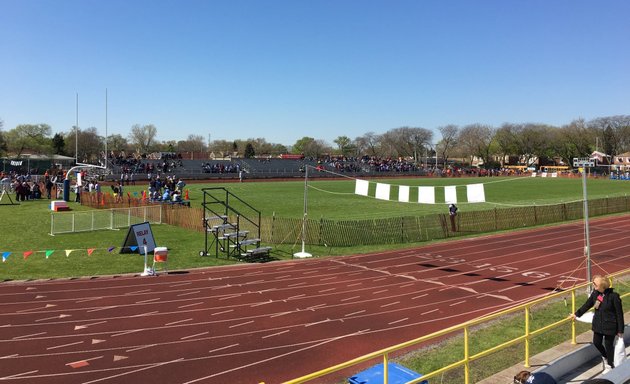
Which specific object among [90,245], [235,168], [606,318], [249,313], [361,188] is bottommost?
[249,313]

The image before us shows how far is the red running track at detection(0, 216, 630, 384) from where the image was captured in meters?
9.80

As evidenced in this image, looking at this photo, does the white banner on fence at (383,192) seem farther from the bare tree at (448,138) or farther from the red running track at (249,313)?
the bare tree at (448,138)

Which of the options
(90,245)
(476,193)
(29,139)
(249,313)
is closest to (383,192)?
(476,193)

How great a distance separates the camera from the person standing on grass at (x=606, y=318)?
8.01m

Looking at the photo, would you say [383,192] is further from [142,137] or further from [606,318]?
[142,137]

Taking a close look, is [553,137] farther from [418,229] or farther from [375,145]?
[418,229]

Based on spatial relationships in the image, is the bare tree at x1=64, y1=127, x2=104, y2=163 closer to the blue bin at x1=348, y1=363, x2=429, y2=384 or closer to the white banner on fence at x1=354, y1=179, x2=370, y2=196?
the white banner on fence at x1=354, y1=179, x2=370, y2=196

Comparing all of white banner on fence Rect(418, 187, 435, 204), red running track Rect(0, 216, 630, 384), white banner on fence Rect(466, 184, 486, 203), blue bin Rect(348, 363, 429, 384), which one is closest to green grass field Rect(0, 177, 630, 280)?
red running track Rect(0, 216, 630, 384)

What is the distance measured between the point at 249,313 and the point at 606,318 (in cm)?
859

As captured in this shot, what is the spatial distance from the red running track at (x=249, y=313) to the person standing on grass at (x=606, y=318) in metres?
4.43

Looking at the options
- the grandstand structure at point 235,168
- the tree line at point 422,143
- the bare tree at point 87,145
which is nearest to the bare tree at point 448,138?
the tree line at point 422,143

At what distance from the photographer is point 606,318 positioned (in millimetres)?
8094

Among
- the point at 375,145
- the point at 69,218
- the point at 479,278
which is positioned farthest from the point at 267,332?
the point at 375,145

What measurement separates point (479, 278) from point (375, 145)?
16928 cm
